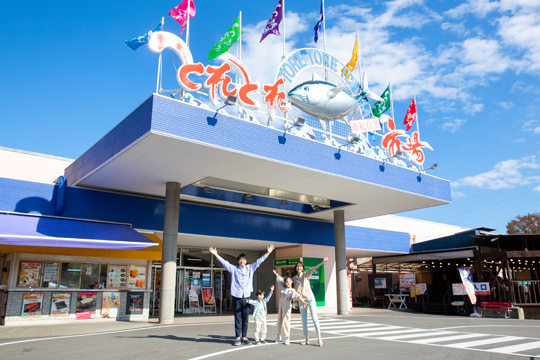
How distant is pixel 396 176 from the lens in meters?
16.6

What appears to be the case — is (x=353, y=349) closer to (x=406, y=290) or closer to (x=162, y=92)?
(x=162, y=92)

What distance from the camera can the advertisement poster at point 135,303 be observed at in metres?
14.8

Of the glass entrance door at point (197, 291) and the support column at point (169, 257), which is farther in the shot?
the glass entrance door at point (197, 291)

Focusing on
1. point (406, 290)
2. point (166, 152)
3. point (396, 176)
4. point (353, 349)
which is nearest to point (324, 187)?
point (396, 176)

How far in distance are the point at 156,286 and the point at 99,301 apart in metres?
5.16

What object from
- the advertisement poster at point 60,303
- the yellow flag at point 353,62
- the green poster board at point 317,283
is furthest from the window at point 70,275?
the yellow flag at point 353,62

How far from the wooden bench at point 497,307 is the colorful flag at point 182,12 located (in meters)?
16.7

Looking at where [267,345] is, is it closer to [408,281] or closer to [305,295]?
[305,295]

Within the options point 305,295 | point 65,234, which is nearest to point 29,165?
point 65,234

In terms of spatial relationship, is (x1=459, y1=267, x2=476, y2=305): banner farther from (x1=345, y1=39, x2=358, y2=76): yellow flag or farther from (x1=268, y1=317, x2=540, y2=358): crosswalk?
(x1=345, y1=39, x2=358, y2=76): yellow flag

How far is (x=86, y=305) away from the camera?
14.0 metres

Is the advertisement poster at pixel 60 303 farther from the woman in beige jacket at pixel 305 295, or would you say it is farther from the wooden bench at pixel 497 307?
the wooden bench at pixel 497 307

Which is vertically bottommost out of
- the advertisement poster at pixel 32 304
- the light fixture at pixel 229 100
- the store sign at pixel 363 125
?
the advertisement poster at pixel 32 304

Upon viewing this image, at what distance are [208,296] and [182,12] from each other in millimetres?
12699
